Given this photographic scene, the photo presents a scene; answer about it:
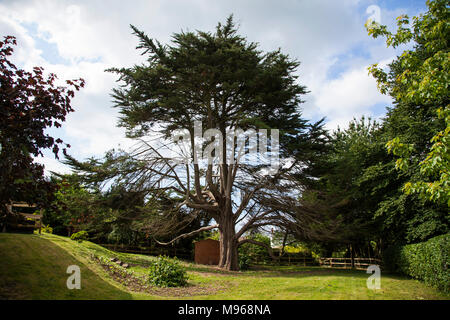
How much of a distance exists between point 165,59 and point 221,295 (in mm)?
10851

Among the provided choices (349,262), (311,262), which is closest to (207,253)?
(311,262)

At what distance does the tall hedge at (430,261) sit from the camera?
9.34 metres

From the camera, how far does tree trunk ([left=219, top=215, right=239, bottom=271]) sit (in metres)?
16.9

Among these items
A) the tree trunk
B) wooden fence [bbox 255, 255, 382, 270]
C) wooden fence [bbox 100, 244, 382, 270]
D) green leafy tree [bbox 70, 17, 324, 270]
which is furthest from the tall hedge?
wooden fence [bbox 255, 255, 382, 270]

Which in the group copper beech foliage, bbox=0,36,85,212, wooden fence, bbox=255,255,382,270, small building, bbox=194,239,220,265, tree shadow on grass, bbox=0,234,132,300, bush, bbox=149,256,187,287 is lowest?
wooden fence, bbox=255,255,382,270

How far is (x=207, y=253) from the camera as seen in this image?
23.3 meters

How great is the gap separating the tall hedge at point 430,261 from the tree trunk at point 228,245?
862 cm

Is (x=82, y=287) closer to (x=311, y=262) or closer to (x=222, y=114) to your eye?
(x=222, y=114)

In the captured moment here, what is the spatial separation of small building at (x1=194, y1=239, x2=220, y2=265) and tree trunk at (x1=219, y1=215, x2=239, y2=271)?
6.21 metres

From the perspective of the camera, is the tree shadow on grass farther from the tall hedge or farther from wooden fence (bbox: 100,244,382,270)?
wooden fence (bbox: 100,244,382,270)

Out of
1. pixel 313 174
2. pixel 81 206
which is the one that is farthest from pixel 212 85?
pixel 81 206

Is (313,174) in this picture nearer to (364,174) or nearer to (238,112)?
(364,174)

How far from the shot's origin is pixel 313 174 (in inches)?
639

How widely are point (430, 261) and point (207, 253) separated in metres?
16.0
